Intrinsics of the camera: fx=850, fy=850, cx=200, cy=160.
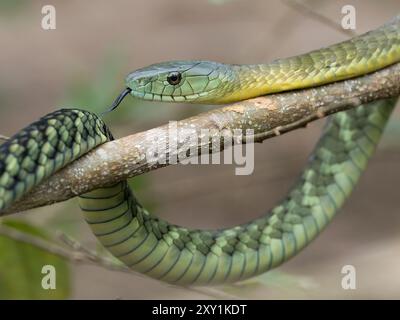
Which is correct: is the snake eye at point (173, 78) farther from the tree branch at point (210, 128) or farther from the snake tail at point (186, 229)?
the snake tail at point (186, 229)

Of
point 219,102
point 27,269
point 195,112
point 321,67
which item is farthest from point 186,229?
point 195,112

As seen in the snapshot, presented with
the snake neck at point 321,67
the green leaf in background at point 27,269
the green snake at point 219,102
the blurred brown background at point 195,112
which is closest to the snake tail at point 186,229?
the green snake at point 219,102

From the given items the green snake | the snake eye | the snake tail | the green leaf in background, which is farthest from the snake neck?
the green leaf in background

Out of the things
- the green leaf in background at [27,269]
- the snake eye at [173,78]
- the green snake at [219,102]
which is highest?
the snake eye at [173,78]

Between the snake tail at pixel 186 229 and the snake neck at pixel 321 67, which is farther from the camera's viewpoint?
the snake neck at pixel 321 67

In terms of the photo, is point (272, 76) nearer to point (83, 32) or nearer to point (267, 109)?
point (267, 109)
